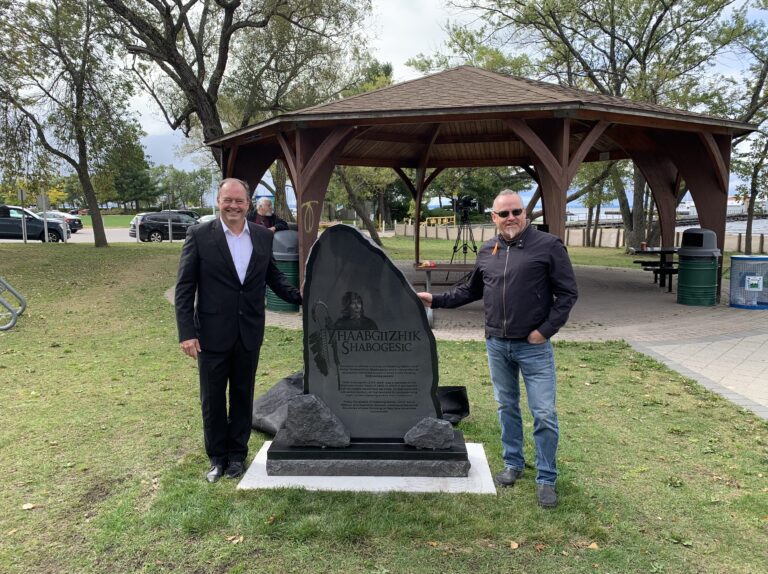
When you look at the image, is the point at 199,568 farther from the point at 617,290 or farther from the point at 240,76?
A: the point at 240,76

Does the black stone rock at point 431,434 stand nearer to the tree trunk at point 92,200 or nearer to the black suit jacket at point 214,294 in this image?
the black suit jacket at point 214,294

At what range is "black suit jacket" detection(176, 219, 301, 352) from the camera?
3506 mm

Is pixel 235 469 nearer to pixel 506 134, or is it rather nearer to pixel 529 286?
pixel 529 286

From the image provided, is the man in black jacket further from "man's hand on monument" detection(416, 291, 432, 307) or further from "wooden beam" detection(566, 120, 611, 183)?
"wooden beam" detection(566, 120, 611, 183)


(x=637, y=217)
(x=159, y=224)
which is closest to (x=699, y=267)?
(x=637, y=217)

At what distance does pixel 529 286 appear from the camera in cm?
327

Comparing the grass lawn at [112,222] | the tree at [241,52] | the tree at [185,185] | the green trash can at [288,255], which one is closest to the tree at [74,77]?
the tree at [241,52]

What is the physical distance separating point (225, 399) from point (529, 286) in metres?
2.11

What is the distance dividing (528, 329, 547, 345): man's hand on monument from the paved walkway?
125 inches

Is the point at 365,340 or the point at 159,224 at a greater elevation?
the point at 159,224

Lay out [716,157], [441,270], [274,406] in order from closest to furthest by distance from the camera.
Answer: [274,406] < [441,270] < [716,157]

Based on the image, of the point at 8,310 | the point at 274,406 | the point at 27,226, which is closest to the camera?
the point at 274,406

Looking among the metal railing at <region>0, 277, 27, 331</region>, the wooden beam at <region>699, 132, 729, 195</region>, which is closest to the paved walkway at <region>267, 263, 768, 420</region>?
the wooden beam at <region>699, 132, 729, 195</region>

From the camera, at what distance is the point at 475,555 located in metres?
2.93
